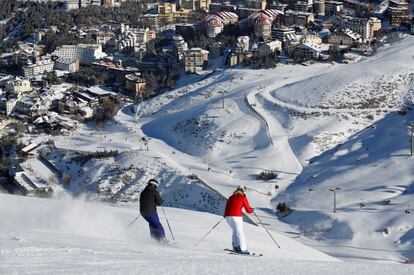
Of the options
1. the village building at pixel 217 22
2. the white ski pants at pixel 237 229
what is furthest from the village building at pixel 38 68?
the white ski pants at pixel 237 229

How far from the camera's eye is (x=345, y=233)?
49.8 feet

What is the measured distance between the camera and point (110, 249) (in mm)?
6344

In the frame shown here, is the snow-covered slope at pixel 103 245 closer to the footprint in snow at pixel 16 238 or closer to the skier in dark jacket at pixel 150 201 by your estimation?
the footprint in snow at pixel 16 238

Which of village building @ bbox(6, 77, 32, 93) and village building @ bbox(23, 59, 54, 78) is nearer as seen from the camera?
village building @ bbox(6, 77, 32, 93)

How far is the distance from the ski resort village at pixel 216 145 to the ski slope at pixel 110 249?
0.03m

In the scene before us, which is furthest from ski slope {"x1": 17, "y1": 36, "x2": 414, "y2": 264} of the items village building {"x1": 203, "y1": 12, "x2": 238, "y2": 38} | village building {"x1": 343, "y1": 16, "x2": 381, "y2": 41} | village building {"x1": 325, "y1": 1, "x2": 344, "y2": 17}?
village building {"x1": 325, "y1": 1, "x2": 344, "y2": 17}

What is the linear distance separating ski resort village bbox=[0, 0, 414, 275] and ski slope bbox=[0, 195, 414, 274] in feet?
0.10

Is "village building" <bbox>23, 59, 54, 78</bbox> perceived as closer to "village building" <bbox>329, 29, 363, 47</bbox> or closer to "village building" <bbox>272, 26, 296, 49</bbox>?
"village building" <bbox>272, 26, 296, 49</bbox>

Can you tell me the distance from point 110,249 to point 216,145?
17644 mm

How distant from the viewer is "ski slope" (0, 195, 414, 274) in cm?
559

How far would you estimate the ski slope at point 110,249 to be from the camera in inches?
220

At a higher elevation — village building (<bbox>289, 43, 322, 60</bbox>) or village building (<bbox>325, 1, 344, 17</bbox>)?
village building (<bbox>325, 1, 344, 17</bbox>)

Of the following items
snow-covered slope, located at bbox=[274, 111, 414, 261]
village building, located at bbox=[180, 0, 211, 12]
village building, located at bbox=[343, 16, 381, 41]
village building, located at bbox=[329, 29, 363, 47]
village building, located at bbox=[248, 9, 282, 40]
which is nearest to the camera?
snow-covered slope, located at bbox=[274, 111, 414, 261]

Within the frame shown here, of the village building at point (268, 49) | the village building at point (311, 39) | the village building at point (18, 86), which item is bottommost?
the village building at point (18, 86)
